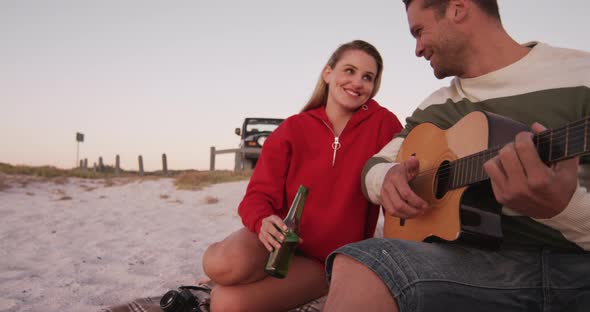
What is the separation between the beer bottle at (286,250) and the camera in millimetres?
2049

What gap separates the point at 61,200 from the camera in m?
9.30

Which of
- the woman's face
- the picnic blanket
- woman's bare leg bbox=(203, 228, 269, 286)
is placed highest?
the woman's face

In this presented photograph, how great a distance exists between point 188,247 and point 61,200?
5593mm

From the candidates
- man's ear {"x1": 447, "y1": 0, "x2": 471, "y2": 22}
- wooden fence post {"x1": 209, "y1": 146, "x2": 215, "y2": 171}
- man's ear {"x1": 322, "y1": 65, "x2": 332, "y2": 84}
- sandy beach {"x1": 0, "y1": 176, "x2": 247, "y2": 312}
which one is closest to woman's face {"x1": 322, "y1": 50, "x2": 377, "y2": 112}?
man's ear {"x1": 322, "y1": 65, "x2": 332, "y2": 84}

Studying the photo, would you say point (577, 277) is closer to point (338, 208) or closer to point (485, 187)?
point (485, 187)

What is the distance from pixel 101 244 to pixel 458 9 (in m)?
4.60

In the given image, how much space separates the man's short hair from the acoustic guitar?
0.62 metres

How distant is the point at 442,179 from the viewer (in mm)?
1819

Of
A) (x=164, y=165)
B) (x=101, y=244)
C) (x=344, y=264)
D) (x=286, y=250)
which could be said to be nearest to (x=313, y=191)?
(x=286, y=250)

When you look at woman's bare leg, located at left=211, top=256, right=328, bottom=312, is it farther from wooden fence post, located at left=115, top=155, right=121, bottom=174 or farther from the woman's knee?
wooden fence post, located at left=115, top=155, right=121, bottom=174

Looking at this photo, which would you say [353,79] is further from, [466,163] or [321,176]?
[466,163]

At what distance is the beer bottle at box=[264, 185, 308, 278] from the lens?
6.72 ft

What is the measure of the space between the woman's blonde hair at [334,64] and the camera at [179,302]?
1.35 meters

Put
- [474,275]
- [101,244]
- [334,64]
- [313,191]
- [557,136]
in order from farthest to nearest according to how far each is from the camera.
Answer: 1. [101,244]
2. [334,64]
3. [313,191]
4. [474,275]
5. [557,136]
